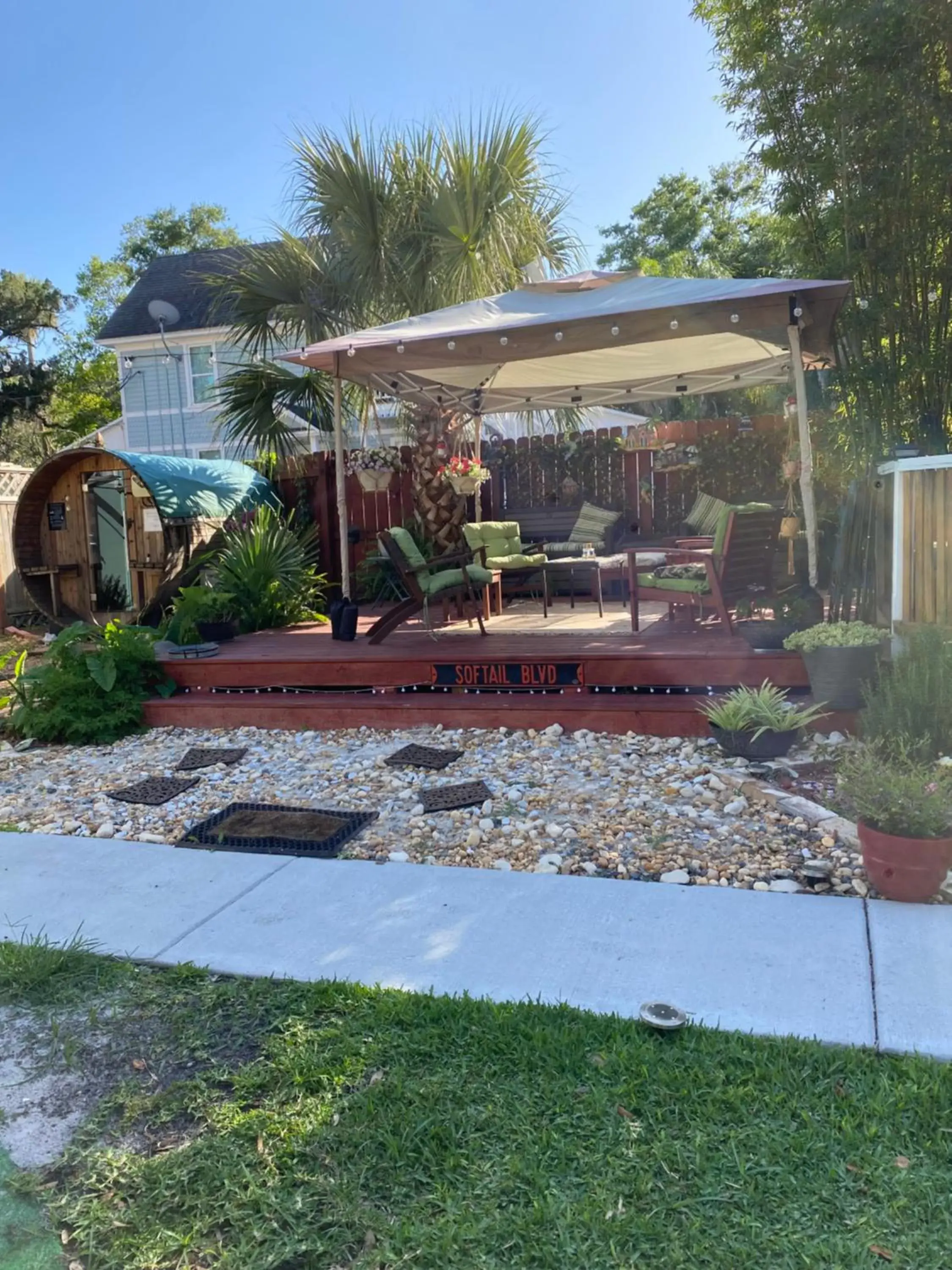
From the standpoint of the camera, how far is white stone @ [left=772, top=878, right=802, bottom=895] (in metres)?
3.41

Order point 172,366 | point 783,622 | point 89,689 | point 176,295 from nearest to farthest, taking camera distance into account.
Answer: point 783,622 < point 89,689 < point 172,366 < point 176,295

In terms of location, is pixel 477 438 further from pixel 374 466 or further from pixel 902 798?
pixel 902 798

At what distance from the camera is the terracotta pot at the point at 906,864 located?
3.13 m

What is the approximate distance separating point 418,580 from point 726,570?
230 centimetres

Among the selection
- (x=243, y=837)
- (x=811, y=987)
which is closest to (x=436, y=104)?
(x=243, y=837)

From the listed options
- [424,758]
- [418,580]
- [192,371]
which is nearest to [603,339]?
[418,580]

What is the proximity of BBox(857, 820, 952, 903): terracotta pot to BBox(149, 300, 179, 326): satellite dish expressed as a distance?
18205 millimetres

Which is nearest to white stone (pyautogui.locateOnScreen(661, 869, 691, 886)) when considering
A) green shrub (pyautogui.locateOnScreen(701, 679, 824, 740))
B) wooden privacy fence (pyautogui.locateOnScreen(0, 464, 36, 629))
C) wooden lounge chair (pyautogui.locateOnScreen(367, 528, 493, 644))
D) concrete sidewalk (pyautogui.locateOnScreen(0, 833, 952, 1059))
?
concrete sidewalk (pyautogui.locateOnScreen(0, 833, 952, 1059))

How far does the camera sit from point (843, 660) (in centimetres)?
487

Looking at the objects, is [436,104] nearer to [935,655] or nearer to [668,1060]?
[935,655]

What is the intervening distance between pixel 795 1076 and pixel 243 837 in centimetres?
281

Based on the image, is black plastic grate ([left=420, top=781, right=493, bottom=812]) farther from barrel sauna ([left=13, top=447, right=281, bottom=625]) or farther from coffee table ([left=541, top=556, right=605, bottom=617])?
barrel sauna ([left=13, top=447, right=281, bottom=625])

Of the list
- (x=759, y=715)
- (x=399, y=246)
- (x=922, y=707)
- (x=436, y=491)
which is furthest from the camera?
(x=436, y=491)

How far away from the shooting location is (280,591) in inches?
341
